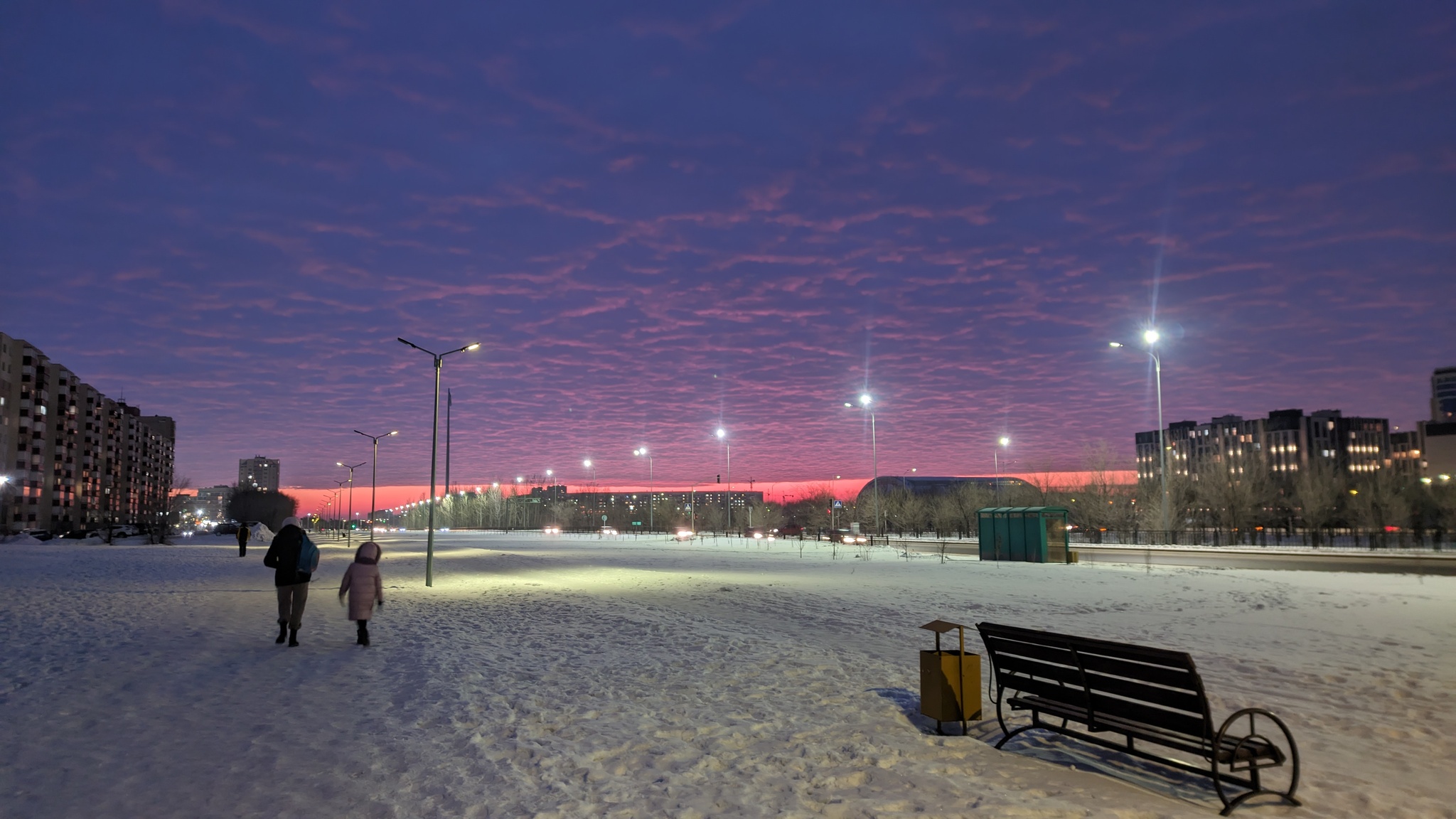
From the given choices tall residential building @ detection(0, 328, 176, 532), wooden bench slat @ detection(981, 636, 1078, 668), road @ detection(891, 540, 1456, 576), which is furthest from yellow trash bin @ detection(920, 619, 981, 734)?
tall residential building @ detection(0, 328, 176, 532)

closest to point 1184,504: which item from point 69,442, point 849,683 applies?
point 849,683

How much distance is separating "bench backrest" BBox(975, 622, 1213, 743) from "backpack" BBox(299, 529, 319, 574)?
1093 centimetres

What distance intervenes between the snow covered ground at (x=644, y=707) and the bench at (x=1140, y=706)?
10.1 inches

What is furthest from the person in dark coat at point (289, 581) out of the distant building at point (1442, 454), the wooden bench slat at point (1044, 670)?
the distant building at point (1442, 454)

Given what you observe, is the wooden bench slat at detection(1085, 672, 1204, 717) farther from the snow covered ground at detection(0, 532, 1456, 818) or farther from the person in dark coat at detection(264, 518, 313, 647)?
the person in dark coat at detection(264, 518, 313, 647)

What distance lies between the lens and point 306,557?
13820 millimetres

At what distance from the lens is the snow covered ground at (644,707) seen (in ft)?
20.6

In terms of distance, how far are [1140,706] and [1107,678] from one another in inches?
14.1

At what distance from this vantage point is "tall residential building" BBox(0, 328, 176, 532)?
111625 mm

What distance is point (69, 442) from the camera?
138 meters

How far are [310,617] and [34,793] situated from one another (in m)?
11.5

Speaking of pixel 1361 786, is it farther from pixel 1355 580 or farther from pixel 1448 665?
pixel 1355 580

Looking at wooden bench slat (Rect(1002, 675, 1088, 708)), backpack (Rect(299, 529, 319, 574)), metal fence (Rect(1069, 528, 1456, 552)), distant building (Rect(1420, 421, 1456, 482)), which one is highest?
distant building (Rect(1420, 421, 1456, 482))

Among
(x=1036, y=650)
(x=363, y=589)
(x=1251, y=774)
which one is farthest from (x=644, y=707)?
(x=363, y=589)
